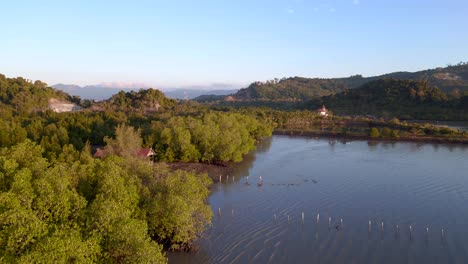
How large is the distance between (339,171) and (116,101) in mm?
61869

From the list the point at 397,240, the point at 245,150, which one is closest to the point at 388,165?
the point at 245,150

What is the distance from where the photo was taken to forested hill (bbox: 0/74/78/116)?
238 feet

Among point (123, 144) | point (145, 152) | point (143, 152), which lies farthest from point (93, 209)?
point (145, 152)

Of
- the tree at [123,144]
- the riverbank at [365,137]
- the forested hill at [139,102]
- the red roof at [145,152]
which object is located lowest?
the riverbank at [365,137]

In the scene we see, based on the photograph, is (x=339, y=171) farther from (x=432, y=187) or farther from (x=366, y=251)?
(x=366, y=251)

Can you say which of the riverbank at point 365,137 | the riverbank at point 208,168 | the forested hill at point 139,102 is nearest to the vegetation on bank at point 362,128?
the riverbank at point 365,137

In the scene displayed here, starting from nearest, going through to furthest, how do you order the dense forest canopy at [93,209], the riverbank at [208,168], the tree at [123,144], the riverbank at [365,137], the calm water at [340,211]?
the dense forest canopy at [93,209] < the calm water at [340,211] < the tree at [123,144] < the riverbank at [208,168] < the riverbank at [365,137]

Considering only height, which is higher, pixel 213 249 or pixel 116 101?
pixel 116 101

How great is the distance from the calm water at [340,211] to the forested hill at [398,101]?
53338 millimetres

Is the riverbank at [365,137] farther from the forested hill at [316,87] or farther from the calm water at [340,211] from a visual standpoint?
the forested hill at [316,87]

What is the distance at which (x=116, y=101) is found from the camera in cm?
8731

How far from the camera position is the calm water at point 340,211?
66.4 feet

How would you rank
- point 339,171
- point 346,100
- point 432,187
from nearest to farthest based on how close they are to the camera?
1. point 432,187
2. point 339,171
3. point 346,100

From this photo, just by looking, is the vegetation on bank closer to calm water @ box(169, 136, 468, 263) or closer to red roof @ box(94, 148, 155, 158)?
calm water @ box(169, 136, 468, 263)
